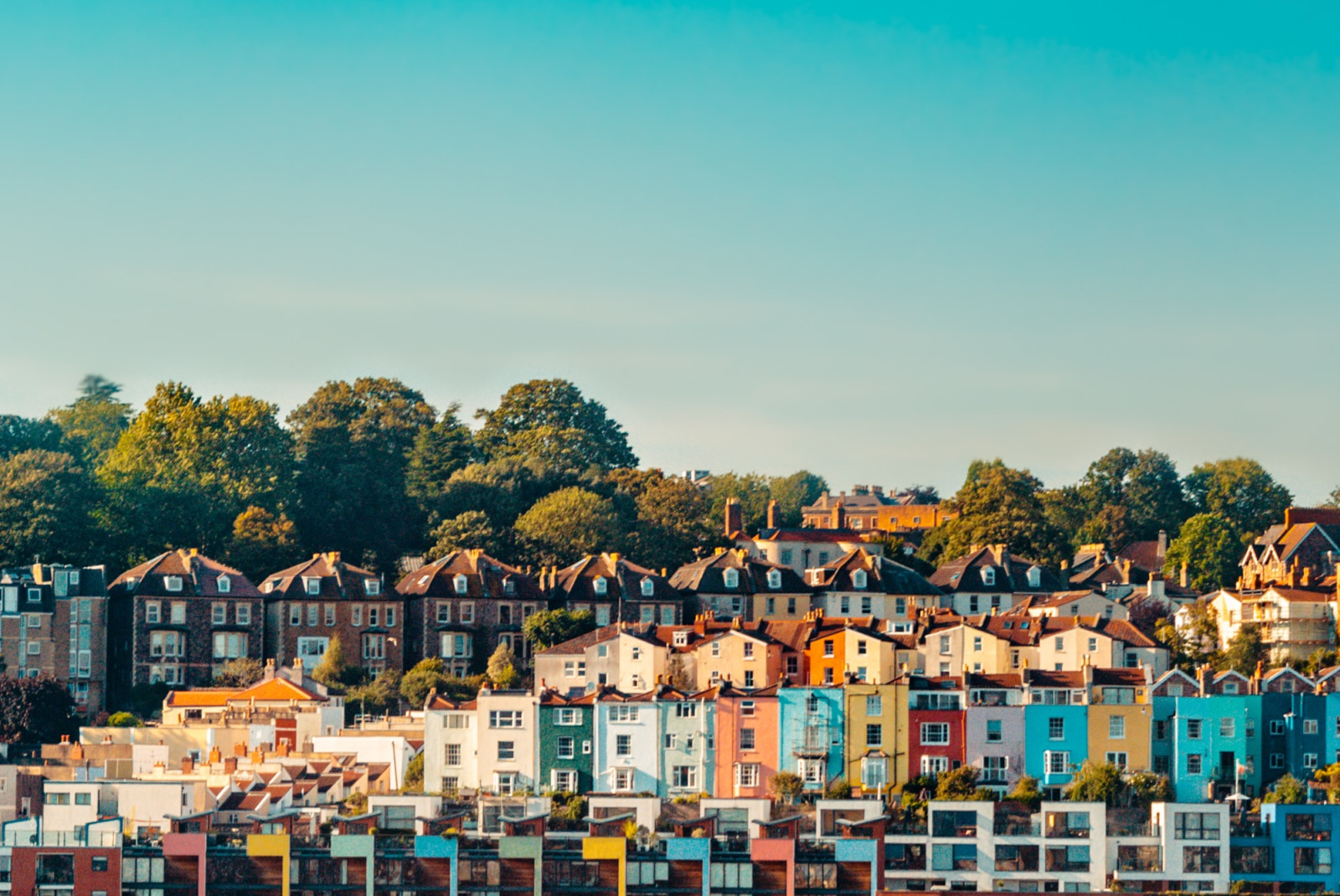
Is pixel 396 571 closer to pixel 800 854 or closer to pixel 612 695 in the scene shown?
pixel 612 695

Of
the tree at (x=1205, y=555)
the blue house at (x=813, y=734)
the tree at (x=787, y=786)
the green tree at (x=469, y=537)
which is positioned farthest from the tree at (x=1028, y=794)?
the green tree at (x=469, y=537)

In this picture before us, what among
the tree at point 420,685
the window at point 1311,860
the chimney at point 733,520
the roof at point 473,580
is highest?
the chimney at point 733,520

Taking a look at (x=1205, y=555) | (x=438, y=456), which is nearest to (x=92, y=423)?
(x=438, y=456)

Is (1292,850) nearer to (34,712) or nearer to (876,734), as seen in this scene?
(876,734)

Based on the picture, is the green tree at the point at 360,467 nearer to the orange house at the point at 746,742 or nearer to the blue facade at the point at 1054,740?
the orange house at the point at 746,742

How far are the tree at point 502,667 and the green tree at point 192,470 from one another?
1450 cm

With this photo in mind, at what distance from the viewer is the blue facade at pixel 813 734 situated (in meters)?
76.4

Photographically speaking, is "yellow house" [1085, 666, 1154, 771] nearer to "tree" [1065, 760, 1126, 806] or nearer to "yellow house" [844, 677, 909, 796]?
"tree" [1065, 760, 1126, 806]

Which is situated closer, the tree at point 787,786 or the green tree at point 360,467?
the tree at point 787,786

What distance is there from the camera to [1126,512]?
121 metres

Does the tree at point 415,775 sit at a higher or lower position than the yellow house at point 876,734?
lower

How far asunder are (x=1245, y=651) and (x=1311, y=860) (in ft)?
44.5

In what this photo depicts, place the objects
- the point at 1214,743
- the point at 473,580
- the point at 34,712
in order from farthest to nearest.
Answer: the point at 473,580
the point at 34,712
the point at 1214,743

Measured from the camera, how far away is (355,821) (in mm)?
72562
